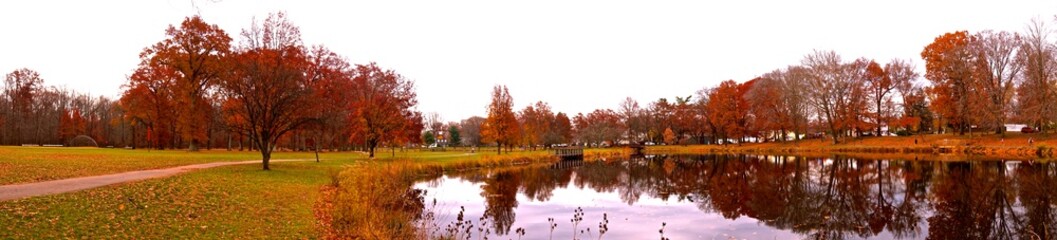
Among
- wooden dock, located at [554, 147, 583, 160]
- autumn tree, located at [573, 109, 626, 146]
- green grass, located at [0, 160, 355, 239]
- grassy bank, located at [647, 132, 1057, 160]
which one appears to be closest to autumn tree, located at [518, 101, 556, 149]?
autumn tree, located at [573, 109, 626, 146]

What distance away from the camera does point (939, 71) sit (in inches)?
2110

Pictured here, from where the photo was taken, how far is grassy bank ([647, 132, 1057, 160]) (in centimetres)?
4061

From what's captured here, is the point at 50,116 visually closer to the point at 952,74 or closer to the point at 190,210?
the point at 190,210

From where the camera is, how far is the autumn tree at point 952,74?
5034 cm

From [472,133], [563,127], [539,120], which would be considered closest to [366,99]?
[539,120]

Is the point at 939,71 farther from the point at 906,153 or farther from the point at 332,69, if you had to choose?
the point at 332,69

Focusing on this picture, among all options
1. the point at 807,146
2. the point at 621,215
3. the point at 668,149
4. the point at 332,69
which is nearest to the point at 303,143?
the point at 332,69

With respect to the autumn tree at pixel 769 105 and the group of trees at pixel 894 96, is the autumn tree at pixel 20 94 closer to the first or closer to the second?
the group of trees at pixel 894 96

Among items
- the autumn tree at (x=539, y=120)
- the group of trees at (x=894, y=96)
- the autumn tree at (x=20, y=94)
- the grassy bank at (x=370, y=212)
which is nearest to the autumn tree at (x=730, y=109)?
the group of trees at (x=894, y=96)

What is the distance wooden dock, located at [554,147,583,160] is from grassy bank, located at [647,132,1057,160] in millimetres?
20038

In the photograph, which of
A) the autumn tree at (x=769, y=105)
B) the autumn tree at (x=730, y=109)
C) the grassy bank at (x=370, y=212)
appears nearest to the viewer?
the grassy bank at (x=370, y=212)

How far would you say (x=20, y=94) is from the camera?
59.4 metres

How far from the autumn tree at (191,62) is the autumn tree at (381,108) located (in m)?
9.97

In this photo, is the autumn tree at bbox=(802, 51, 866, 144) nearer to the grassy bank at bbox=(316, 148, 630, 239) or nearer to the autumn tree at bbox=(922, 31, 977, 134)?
the autumn tree at bbox=(922, 31, 977, 134)
